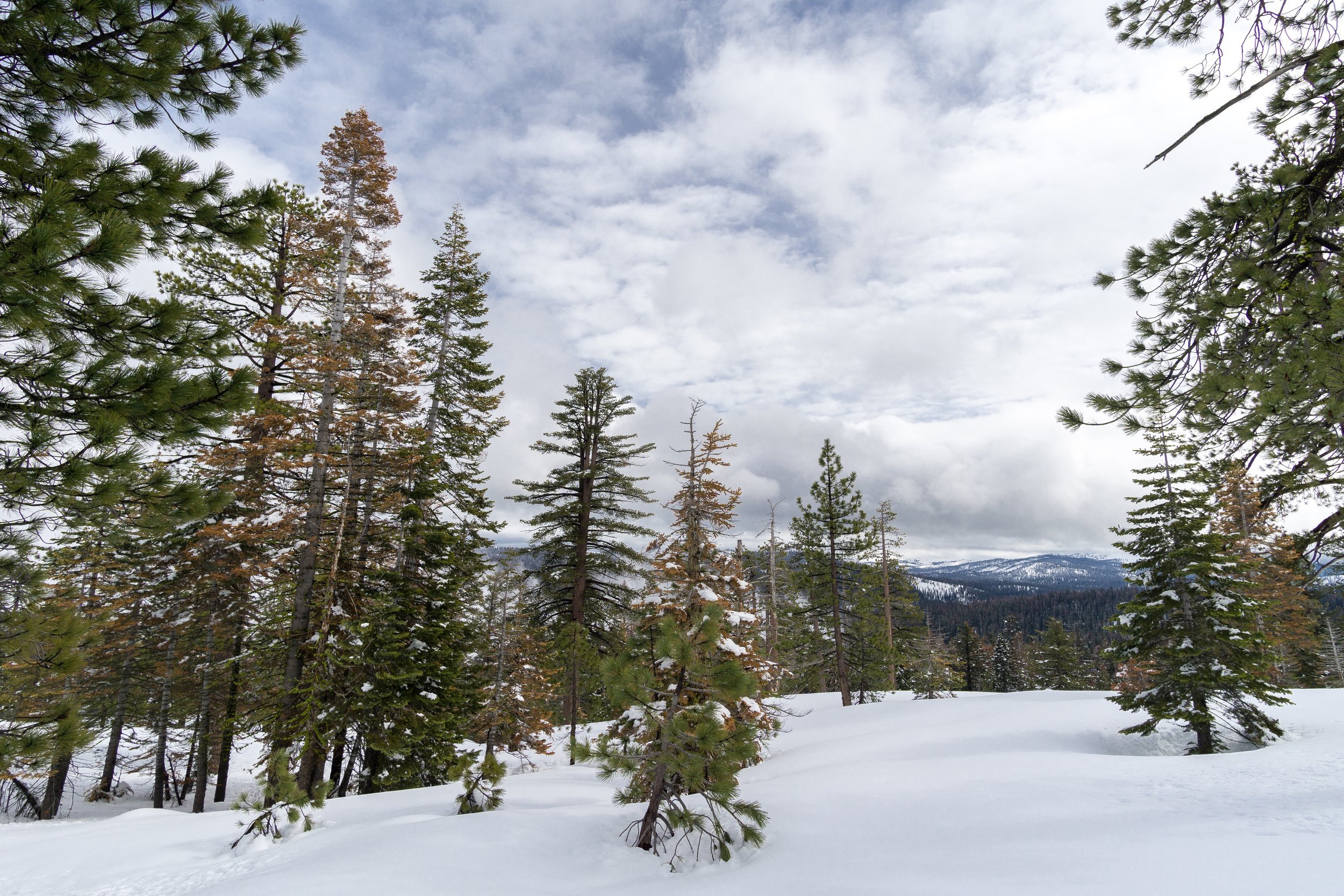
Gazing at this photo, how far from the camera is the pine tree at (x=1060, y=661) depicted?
51312 millimetres

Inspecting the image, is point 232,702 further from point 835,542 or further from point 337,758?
point 835,542

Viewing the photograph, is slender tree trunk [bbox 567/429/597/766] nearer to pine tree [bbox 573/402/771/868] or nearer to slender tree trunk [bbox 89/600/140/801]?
pine tree [bbox 573/402/771/868]

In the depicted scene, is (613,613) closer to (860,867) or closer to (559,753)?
(559,753)

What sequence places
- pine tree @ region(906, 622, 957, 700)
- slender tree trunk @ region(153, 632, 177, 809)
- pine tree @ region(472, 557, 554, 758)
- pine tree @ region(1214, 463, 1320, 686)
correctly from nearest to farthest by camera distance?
pine tree @ region(472, 557, 554, 758)
slender tree trunk @ region(153, 632, 177, 809)
pine tree @ region(1214, 463, 1320, 686)
pine tree @ region(906, 622, 957, 700)

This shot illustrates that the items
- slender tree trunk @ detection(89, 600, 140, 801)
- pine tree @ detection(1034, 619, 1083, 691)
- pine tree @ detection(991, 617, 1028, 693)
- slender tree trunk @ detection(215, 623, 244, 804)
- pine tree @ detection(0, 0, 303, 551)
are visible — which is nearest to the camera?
pine tree @ detection(0, 0, 303, 551)

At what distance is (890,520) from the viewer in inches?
1305

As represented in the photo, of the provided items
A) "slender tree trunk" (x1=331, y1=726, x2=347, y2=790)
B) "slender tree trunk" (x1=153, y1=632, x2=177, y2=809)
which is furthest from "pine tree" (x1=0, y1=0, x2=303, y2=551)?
"slender tree trunk" (x1=153, y1=632, x2=177, y2=809)

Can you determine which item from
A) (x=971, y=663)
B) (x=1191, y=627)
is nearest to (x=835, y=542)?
(x=1191, y=627)

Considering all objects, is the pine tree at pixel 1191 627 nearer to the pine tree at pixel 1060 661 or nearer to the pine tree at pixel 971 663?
the pine tree at pixel 971 663

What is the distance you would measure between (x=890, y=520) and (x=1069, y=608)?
17295 centimetres

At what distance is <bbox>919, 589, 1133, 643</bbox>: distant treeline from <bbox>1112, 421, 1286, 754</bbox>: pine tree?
136 m

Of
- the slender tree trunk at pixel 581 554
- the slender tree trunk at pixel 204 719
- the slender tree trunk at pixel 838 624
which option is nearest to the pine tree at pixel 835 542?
the slender tree trunk at pixel 838 624

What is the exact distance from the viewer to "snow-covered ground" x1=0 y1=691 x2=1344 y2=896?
15.2 feet

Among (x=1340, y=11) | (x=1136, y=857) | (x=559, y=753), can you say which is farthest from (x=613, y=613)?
(x=1340, y=11)
